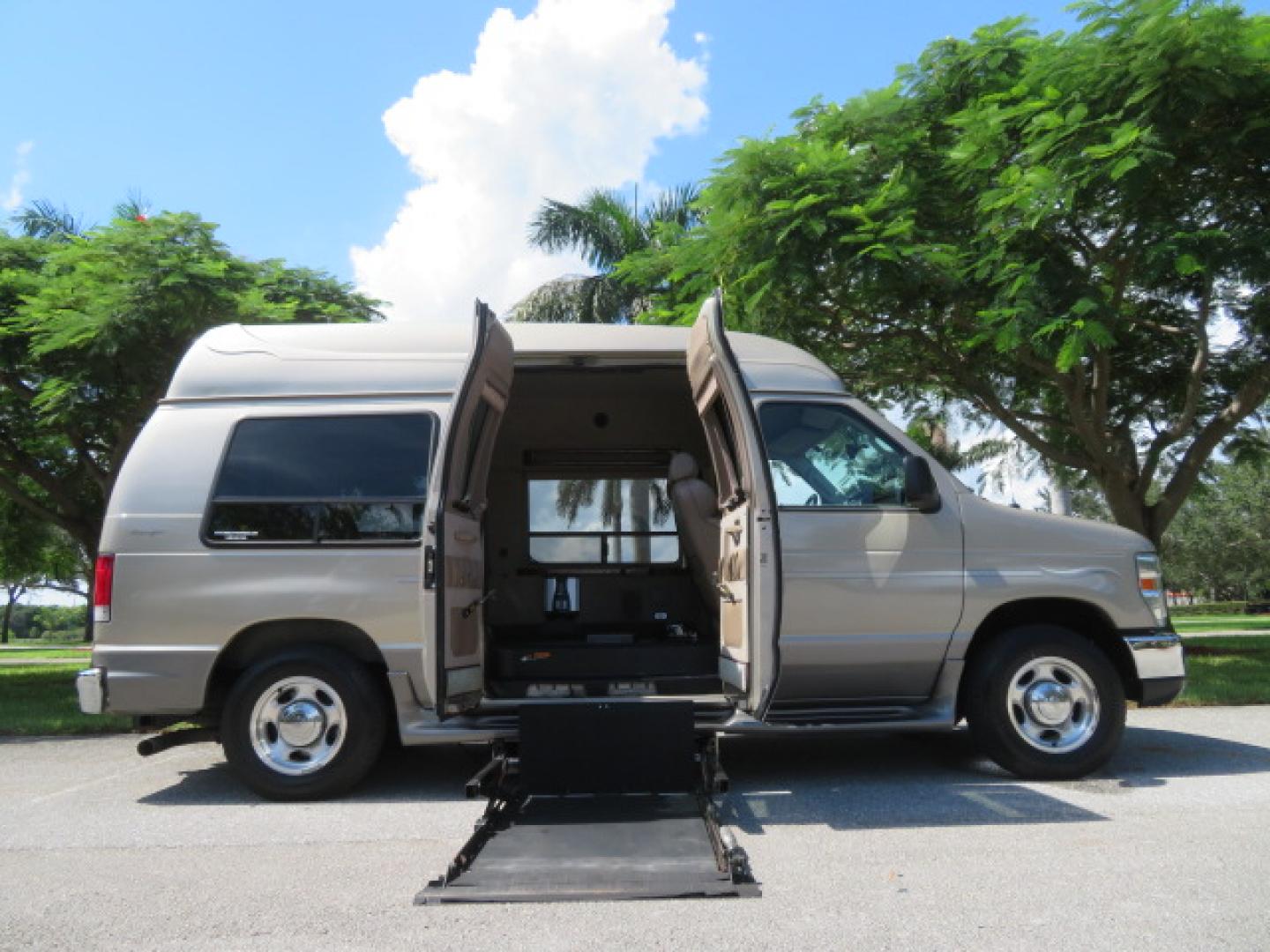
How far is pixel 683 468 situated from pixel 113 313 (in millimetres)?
7141

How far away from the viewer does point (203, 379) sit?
20.6ft

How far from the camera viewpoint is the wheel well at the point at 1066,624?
6188mm

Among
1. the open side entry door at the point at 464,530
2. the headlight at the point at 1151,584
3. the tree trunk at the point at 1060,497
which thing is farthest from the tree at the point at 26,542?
the tree trunk at the point at 1060,497

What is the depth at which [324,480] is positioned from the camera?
20.0 ft

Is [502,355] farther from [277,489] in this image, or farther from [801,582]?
[801,582]

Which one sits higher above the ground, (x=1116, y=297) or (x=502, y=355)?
(x=1116, y=297)

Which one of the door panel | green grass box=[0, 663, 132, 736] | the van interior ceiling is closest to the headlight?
the door panel

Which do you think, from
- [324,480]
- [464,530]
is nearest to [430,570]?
[464,530]

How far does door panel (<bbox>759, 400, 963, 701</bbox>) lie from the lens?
5.99m

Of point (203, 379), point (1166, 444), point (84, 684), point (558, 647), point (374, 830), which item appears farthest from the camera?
point (1166, 444)

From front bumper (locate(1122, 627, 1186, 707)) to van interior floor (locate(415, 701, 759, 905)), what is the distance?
2619 millimetres

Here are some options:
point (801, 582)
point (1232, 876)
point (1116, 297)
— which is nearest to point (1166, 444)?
point (1116, 297)

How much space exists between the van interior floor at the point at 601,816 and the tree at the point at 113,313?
24.4ft

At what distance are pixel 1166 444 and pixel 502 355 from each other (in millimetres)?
11109
